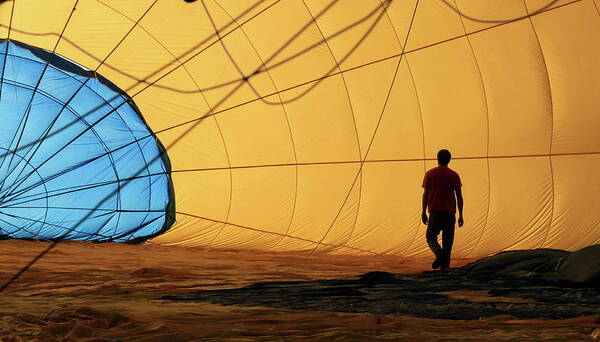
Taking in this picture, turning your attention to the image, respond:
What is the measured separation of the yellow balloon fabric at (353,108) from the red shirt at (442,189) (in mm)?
2097

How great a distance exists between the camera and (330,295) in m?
5.62

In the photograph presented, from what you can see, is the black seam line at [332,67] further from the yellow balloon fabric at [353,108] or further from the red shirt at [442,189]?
the red shirt at [442,189]

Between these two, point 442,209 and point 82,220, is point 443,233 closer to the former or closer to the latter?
point 442,209

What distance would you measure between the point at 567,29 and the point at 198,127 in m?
4.66

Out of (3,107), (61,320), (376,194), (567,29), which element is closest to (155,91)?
(3,107)

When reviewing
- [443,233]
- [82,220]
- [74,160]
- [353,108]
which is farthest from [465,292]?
[74,160]

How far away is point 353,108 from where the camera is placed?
33.8 ft

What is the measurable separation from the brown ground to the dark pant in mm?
688

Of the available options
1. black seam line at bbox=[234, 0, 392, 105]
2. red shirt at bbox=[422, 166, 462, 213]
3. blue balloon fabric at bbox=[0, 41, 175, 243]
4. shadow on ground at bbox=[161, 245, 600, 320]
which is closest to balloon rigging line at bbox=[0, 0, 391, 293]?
blue balloon fabric at bbox=[0, 41, 175, 243]

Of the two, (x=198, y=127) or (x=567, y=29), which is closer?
(x=567, y=29)

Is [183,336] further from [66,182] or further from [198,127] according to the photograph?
[66,182]

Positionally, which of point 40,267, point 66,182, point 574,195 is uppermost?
point 66,182

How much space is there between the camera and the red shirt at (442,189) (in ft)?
25.6

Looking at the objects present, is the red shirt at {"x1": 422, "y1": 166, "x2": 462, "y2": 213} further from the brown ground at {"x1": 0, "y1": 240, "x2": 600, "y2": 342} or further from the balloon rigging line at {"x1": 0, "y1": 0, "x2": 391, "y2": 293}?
the balloon rigging line at {"x1": 0, "y1": 0, "x2": 391, "y2": 293}
